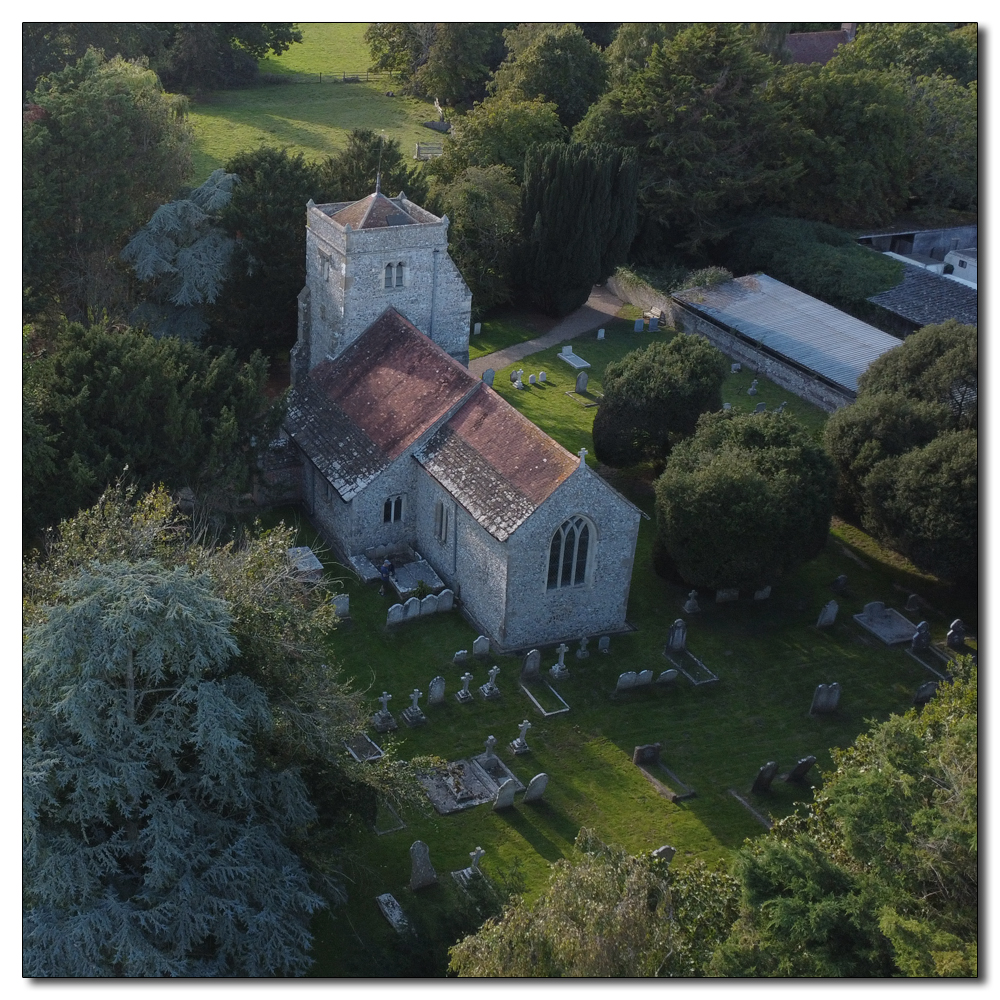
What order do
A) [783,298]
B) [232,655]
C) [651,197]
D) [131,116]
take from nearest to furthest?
[232,655] < [131,116] < [783,298] < [651,197]

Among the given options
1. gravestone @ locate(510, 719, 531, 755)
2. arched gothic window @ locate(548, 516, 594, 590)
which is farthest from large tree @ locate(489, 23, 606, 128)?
gravestone @ locate(510, 719, 531, 755)

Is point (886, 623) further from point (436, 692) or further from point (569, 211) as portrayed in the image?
point (569, 211)

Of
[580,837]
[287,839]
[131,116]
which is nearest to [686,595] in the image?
[580,837]

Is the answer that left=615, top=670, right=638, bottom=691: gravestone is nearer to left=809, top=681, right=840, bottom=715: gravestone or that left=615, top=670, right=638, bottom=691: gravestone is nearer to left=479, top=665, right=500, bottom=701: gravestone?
left=479, top=665, right=500, bottom=701: gravestone

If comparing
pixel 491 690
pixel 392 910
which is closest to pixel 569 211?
pixel 491 690

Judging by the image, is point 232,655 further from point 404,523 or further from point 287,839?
point 404,523

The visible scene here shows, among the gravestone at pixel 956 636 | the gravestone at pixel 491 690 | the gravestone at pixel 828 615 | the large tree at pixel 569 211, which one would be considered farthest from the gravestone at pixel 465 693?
the large tree at pixel 569 211
